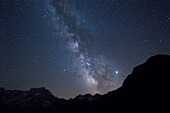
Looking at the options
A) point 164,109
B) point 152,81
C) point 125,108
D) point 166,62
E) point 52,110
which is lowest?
point 164,109

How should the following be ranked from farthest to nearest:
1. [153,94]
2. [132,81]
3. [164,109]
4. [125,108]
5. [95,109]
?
1. [95,109]
2. [132,81]
3. [125,108]
4. [153,94]
5. [164,109]

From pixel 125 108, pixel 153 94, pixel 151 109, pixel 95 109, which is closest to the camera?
pixel 151 109

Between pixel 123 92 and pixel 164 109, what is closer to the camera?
pixel 164 109

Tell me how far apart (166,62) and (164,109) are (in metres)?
20.5

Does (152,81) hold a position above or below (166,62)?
below

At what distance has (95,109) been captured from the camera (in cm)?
11844

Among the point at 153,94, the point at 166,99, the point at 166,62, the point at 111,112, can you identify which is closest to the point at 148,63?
the point at 166,62

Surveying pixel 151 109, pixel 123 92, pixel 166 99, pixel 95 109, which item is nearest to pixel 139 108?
pixel 151 109

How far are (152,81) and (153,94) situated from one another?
6.03 m

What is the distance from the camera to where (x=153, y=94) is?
7606 centimetres

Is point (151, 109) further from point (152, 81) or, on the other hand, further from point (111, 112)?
A: point (111, 112)

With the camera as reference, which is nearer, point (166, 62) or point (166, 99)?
point (166, 99)

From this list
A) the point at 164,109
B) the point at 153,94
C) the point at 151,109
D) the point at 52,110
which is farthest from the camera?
the point at 52,110

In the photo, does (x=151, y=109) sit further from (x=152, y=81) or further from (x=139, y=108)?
(x=152, y=81)
